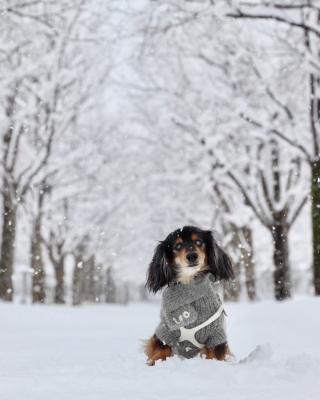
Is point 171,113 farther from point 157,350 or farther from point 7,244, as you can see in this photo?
point 157,350

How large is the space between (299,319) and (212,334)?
120 inches

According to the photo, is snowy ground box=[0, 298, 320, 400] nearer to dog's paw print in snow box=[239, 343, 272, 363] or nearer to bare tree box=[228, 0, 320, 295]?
dog's paw print in snow box=[239, 343, 272, 363]

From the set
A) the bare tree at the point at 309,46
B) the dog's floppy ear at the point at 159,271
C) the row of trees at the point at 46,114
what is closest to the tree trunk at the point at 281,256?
the bare tree at the point at 309,46

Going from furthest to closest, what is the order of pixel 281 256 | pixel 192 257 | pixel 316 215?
1. pixel 281 256
2. pixel 316 215
3. pixel 192 257

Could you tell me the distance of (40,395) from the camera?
8.38 ft

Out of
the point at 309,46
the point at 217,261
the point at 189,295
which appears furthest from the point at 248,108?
the point at 189,295

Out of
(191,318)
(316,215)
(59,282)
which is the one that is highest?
(316,215)

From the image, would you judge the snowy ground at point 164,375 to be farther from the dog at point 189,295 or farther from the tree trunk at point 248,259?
the tree trunk at point 248,259

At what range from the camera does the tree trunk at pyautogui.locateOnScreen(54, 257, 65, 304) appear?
19.9 metres

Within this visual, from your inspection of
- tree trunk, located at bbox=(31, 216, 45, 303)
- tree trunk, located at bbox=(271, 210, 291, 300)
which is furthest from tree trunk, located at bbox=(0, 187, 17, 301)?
tree trunk, located at bbox=(271, 210, 291, 300)

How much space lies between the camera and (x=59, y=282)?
66.2 ft

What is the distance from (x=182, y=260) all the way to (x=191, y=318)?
445 millimetres

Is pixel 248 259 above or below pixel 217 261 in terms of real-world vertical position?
below

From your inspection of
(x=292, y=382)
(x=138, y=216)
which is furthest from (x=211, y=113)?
(x=138, y=216)
